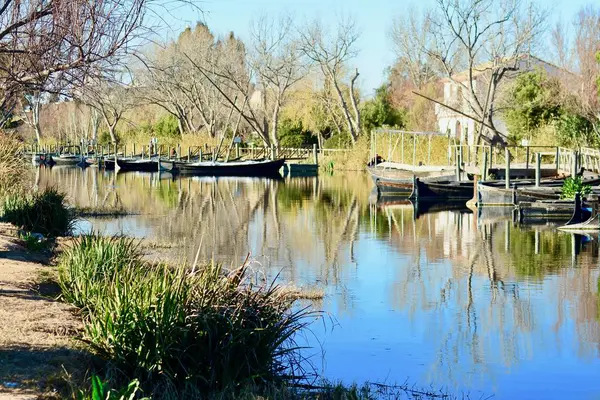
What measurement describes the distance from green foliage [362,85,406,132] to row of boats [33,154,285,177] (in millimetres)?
13953

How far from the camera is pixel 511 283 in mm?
19078

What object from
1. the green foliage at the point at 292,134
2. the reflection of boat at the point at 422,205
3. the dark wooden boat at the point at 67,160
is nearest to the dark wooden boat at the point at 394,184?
the reflection of boat at the point at 422,205

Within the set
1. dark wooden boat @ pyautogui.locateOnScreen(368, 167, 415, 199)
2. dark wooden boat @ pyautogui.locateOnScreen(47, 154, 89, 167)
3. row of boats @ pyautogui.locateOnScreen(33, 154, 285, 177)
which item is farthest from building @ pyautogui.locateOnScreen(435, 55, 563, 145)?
dark wooden boat @ pyautogui.locateOnScreen(47, 154, 89, 167)

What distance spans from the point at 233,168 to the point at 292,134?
1994 cm

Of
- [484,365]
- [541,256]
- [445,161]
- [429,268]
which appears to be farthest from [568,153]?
[484,365]

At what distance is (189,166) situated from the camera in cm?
6756

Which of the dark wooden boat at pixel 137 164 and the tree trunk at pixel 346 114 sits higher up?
the tree trunk at pixel 346 114

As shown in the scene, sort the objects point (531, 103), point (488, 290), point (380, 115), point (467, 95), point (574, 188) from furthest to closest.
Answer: point (380, 115), point (467, 95), point (531, 103), point (574, 188), point (488, 290)

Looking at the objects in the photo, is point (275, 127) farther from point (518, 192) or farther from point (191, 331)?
point (191, 331)

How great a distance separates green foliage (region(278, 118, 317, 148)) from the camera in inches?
3307

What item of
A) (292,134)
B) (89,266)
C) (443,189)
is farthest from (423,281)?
(292,134)

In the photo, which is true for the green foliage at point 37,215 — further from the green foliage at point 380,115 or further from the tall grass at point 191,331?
the green foliage at point 380,115

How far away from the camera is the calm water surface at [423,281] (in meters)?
12.4

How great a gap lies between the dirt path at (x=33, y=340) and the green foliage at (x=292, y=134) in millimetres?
70146
